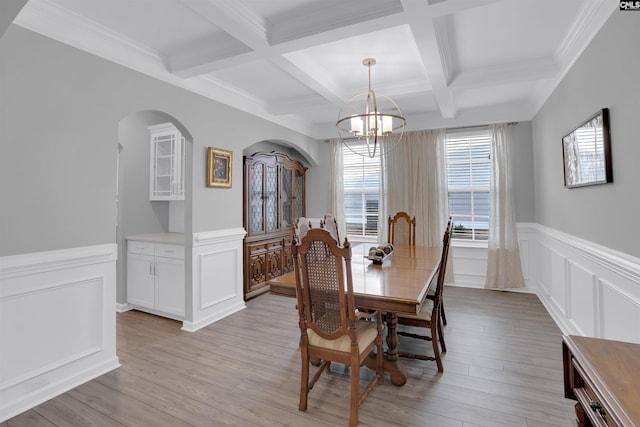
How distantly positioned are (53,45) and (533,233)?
5636 mm

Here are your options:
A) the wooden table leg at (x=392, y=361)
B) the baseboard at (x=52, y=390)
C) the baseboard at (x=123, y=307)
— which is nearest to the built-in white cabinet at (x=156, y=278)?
the baseboard at (x=123, y=307)

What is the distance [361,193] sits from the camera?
5547 millimetres

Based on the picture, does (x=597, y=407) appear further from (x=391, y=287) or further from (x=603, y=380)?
(x=391, y=287)

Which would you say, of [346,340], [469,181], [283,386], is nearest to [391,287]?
[346,340]

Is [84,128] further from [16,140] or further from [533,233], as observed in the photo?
[533,233]

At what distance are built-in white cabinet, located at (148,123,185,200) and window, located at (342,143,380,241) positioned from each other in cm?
281

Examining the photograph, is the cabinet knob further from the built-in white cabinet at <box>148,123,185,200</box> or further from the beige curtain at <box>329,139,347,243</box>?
the beige curtain at <box>329,139,347,243</box>

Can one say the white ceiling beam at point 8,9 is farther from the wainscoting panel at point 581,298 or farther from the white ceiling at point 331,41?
the wainscoting panel at point 581,298

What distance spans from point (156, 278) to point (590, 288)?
14.0 feet

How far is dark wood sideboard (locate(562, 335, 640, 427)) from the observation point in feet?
2.64

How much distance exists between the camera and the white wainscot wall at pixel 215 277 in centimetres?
332

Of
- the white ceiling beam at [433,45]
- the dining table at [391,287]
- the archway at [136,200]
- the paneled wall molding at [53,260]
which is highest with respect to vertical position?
the white ceiling beam at [433,45]

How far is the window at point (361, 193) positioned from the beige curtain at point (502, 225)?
1.78 metres

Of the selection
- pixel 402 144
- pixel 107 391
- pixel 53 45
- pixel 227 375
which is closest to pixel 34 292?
pixel 107 391
